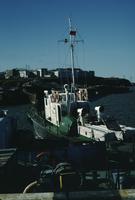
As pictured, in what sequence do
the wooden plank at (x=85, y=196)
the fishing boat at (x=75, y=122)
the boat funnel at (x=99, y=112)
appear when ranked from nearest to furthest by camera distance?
the wooden plank at (x=85, y=196)
the fishing boat at (x=75, y=122)
the boat funnel at (x=99, y=112)

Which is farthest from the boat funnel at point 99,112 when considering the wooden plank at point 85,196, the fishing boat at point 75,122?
the wooden plank at point 85,196

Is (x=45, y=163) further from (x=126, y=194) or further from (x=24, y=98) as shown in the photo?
(x=24, y=98)

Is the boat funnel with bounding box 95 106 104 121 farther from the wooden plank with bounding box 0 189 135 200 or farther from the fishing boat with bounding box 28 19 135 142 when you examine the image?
the wooden plank with bounding box 0 189 135 200

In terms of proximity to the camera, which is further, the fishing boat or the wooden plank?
the fishing boat

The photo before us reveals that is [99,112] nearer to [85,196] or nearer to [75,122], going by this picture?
[75,122]

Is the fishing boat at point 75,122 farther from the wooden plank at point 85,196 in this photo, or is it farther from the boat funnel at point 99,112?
the wooden plank at point 85,196

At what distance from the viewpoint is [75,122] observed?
101ft

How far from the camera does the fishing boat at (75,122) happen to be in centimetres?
2777

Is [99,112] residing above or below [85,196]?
above

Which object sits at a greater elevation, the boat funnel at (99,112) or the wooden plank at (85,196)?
the boat funnel at (99,112)

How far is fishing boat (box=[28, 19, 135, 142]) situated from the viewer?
27766 millimetres

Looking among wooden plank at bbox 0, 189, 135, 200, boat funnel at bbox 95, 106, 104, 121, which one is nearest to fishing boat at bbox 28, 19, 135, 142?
boat funnel at bbox 95, 106, 104, 121

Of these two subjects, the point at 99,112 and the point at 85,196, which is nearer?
the point at 85,196

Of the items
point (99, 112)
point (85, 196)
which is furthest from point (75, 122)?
point (85, 196)
